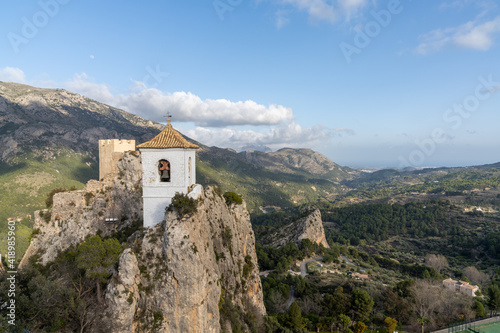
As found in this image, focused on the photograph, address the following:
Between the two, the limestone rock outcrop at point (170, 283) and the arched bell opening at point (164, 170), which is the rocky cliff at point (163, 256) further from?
the arched bell opening at point (164, 170)

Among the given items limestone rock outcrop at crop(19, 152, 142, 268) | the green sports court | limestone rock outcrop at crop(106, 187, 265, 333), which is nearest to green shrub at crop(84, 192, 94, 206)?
limestone rock outcrop at crop(19, 152, 142, 268)

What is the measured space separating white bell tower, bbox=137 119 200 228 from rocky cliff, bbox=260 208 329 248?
2646 inches

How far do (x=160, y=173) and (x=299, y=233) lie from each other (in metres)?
71.0

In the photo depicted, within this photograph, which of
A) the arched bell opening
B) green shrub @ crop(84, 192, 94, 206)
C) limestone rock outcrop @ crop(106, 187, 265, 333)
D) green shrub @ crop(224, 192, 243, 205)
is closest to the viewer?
limestone rock outcrop @ crop(106, 187, 265, 333)

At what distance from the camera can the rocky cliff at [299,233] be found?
85.3 meters

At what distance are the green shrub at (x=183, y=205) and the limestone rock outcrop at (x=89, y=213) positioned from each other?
26.8 feet

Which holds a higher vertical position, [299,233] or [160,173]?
[160,173]

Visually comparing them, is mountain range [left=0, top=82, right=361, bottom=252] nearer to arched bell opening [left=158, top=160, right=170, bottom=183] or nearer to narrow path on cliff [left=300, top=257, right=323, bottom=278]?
arched bell opening [left=158, top=160, right=170, bottom=183]

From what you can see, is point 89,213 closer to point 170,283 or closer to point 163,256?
point 163,256

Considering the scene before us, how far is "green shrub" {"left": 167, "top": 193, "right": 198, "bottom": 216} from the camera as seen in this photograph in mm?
21344

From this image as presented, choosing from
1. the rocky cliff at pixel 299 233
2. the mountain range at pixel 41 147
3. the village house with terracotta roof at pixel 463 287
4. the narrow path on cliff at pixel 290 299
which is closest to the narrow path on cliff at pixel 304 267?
the rocky cliff at pixel 299 233

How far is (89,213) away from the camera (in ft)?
89.4

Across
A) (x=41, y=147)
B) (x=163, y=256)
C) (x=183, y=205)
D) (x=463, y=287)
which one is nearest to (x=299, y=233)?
(x=463, y=287)

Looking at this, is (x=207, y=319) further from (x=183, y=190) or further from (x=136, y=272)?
(x=183, y=190)
